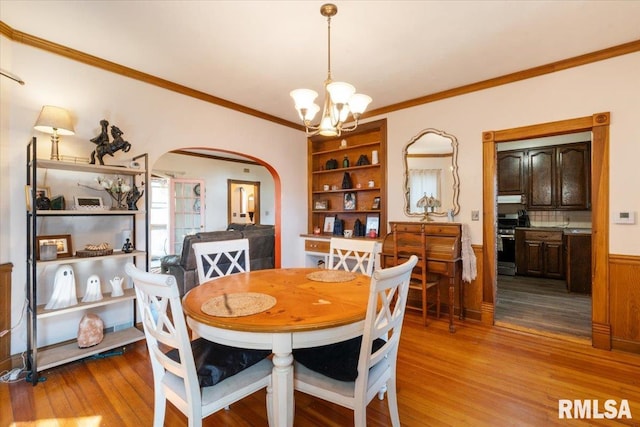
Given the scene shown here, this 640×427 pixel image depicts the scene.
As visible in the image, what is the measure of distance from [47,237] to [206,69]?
1973 millimetres

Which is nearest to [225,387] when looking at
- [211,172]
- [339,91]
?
[339,91]

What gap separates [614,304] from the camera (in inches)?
103

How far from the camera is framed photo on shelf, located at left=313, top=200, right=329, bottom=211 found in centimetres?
479

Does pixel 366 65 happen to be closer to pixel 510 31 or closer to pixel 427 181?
pixel 510 31

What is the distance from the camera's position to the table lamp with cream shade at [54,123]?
2.24 metres

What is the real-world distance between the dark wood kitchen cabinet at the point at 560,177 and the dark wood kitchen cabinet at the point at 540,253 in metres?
0.48

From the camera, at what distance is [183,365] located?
4.10ft

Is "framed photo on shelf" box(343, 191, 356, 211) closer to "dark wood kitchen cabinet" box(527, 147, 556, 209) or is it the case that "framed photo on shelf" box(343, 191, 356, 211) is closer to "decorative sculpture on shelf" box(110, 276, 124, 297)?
"decorative sculpture on shelf" box(110, 276, 124, 297)

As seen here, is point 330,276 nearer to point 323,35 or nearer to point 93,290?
point 323,35

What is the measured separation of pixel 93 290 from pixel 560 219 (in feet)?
22.1

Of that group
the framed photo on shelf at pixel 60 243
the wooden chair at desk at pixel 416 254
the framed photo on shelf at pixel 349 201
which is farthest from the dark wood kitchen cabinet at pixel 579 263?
the framed photo on shelf at pixel 60 243

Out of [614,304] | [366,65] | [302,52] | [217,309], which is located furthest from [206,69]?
[614,304]

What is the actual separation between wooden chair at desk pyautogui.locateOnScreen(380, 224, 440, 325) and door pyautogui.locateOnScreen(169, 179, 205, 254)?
16.4 feet

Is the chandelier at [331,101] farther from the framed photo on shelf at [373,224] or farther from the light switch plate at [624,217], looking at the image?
the light switch plate at [624,217]
